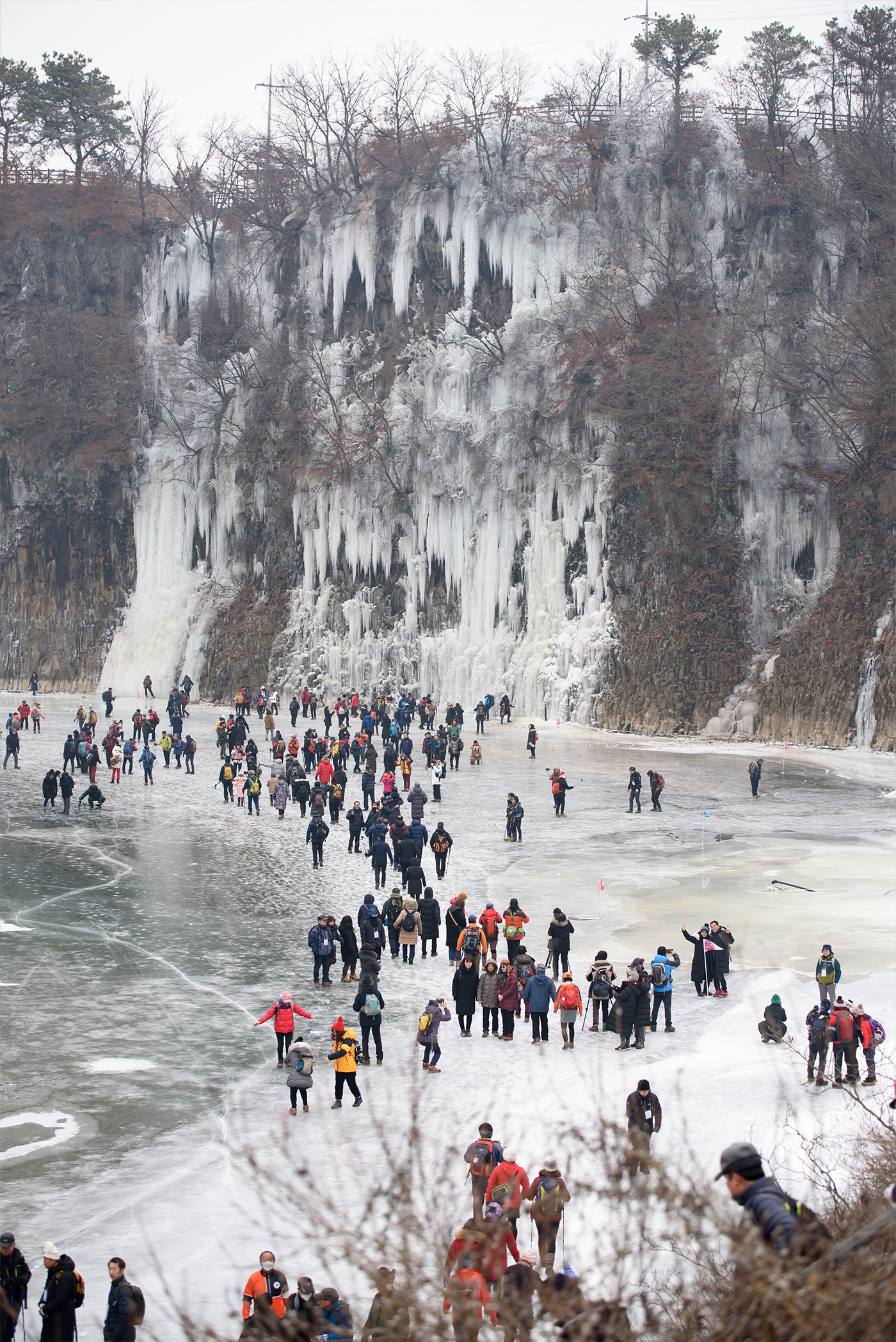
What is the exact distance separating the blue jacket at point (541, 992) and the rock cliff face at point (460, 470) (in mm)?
23464

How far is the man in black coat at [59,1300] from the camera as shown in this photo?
685 cm

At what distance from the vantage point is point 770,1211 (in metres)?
3.93

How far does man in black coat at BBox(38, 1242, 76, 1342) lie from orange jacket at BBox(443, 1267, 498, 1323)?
3.04 metres

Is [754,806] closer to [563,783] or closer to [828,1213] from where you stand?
[563,783]

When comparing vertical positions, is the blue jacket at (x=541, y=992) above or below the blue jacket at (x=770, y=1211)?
below

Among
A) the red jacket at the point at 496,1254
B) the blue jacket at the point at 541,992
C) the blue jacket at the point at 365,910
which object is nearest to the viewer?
the red jacket at the point at 496,1254

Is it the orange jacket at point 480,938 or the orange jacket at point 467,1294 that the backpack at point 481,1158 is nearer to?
the orange jacket at point 467,1294

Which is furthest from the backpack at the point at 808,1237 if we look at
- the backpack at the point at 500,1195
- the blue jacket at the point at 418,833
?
the blue jacket at the point at 418,833

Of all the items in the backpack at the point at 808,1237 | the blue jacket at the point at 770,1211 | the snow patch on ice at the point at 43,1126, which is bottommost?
the snow patch on ice at the point at 43,1126

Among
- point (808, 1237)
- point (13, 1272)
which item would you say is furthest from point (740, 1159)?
point (13, 1272)

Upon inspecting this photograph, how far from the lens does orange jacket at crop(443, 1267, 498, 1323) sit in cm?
380

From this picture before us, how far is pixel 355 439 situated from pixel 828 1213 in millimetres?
44416

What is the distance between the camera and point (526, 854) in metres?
21.2

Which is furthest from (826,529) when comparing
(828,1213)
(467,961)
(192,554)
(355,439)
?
(828,1213)
